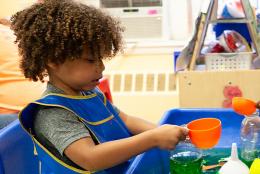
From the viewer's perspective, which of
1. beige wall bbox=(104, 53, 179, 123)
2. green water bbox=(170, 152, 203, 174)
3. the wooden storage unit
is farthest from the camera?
beige wall bbox=(104, 53, 179, 123)

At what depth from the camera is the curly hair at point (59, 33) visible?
0.75 metres

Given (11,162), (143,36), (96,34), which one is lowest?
(11,162)

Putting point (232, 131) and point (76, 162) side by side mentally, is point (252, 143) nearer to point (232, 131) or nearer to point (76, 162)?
point (232, 131)

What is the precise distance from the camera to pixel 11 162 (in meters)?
0.92

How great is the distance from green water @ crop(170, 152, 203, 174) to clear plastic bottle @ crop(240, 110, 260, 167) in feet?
0.39

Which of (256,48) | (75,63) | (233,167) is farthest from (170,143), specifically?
(256,48)

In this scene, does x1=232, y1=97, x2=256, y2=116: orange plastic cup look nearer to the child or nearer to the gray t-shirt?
the child

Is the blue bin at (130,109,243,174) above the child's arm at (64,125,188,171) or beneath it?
beneath

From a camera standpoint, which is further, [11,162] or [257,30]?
[257,30]

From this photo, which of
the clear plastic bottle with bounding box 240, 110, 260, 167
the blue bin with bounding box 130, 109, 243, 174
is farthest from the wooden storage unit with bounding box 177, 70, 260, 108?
the clear plastic bottle with bounding box 240, 110, 260, 167

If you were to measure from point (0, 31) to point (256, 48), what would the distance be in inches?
37.1

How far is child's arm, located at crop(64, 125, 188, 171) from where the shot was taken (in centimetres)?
71

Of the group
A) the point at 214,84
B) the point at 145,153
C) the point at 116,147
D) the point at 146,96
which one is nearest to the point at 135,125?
the point at 145,153

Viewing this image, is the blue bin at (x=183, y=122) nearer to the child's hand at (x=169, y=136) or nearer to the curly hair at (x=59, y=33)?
the child's hand at (x=169, y=136)
